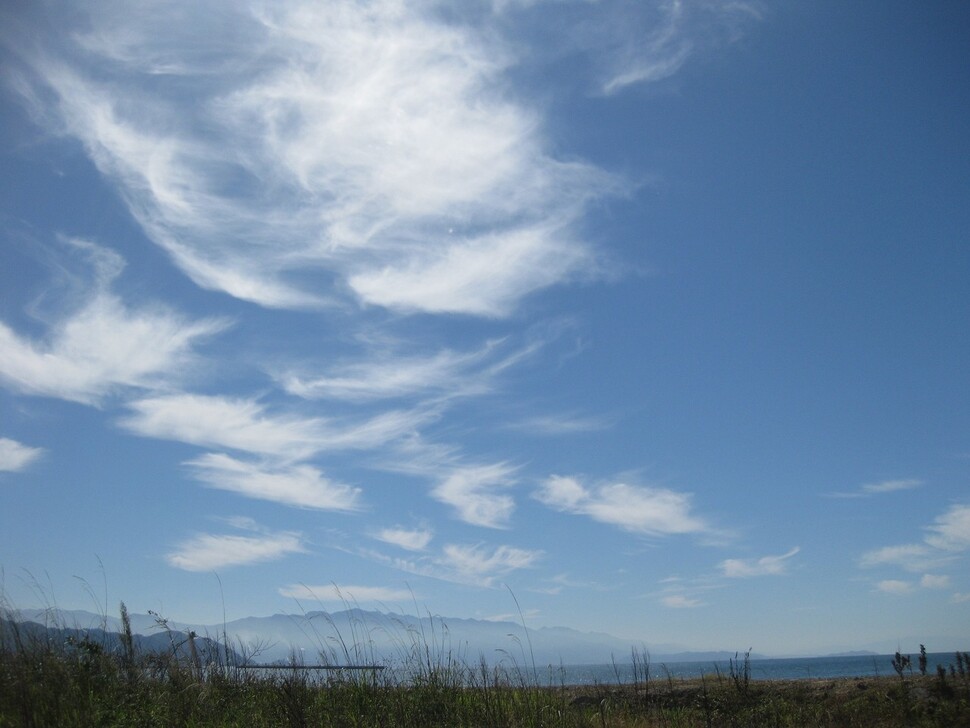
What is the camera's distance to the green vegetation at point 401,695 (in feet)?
28.2

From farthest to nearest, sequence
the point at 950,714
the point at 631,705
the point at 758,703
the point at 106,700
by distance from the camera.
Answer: the point at 631,705 → the point at 758,703 → the point at 106,700 → the point at 950,714

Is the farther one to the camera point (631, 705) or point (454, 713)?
point (631, 705)

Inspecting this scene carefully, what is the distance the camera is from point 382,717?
9305 millimetres

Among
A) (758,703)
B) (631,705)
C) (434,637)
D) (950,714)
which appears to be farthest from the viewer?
(434,637)

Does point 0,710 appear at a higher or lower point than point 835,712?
higher

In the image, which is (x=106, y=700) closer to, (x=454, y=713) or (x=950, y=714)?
(x=454, y=713)

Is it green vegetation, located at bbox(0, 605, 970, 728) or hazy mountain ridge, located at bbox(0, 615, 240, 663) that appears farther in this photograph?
hazy mountain ridge, located at bbox(0, 615, 240, 663)

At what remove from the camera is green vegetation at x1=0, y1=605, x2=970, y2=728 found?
339 inches

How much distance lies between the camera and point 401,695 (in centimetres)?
1002

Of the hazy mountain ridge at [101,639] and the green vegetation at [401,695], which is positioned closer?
the green vegetation at [401,695]

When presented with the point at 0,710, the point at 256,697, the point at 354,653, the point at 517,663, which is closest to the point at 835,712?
the point at 517,663

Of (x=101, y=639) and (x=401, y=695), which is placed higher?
(x=101, y=639)

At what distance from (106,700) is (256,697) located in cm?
290

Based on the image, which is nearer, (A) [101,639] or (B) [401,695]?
(B) [401,695]
